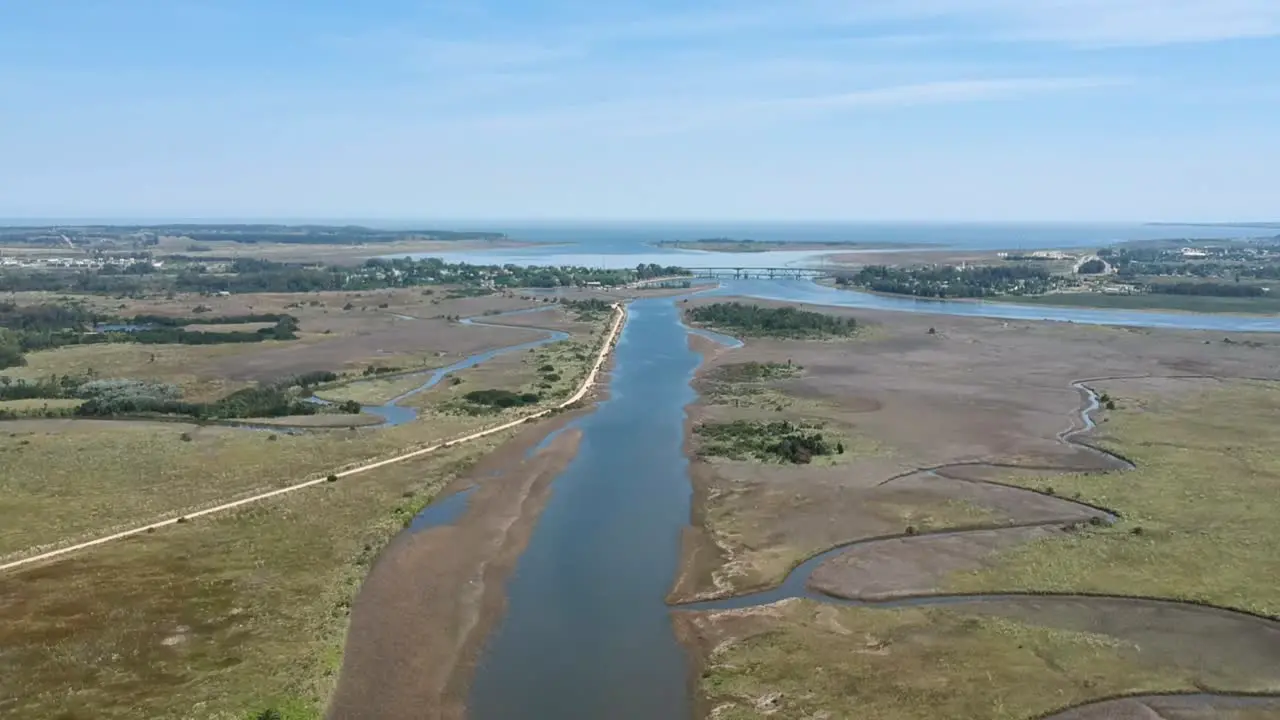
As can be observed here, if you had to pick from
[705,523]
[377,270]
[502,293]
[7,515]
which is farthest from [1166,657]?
[377,270]

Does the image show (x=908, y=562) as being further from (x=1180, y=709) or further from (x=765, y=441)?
(x=765, y=441)

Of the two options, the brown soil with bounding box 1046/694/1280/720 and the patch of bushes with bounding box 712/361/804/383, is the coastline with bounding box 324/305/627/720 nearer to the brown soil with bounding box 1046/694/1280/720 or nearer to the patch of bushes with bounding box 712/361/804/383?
the brown soil with bounding box 1046/694/1280/720

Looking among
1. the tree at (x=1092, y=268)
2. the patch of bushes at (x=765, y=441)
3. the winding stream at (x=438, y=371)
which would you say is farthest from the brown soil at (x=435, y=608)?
the tree at (x=1092, y=268)

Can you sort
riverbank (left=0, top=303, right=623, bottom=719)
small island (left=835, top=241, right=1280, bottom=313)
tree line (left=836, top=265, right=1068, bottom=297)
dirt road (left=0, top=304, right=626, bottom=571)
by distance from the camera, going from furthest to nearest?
tree line (left=836, top=265, right=1068, bottom=297), small island (left=835, top=241, right=1280, bottom=313), dirt road (left=0, top=304, right=626, bottom=571), riverbank (left=0, top=303, right=623, bottom=719)

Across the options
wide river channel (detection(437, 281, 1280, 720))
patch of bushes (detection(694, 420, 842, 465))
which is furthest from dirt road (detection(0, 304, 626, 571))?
patch of bushes (detection(694, 420, 842, 465))

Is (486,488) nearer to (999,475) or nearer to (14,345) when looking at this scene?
(999,475)

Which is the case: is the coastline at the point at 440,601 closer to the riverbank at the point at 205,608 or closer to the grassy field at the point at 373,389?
the riverbank at the point at 205,608

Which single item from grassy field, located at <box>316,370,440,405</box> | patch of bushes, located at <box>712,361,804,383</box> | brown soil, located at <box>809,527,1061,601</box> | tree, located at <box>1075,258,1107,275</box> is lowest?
brown soil, located at <box>809,527,1061,601</box>
